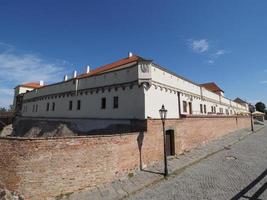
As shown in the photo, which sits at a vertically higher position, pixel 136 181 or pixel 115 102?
pixel 115 102

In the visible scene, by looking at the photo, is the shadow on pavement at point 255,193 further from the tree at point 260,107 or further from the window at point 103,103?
the tree at point 260,107

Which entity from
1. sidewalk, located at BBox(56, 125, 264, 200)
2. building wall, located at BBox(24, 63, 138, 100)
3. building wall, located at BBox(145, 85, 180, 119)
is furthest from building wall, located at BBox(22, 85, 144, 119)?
sidewalk, located at BBox(56, 125, 264, 200)

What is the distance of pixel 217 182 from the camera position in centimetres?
962

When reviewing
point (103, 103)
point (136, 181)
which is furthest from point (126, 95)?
point (136, 181)

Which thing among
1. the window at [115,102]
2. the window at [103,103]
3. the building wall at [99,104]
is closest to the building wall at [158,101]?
the building wall at [99,104]

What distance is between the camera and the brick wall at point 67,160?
7.88 m

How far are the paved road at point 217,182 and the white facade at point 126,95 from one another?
18.1 ft

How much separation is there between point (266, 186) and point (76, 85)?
18734 mm

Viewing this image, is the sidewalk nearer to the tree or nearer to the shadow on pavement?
the shadow on pavement

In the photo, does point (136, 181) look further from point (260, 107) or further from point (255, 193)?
point (260, 107)

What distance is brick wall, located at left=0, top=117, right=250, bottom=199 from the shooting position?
788 centimetres

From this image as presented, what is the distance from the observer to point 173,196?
327 inches

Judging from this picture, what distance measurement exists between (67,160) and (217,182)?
742 centimetres

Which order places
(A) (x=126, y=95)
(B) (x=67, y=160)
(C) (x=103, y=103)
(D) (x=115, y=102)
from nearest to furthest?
(B) (x=67, y=160)
(A) (x=126, y=95)
(D) (x=115, y=102)
(C) (x=103, y=103)
